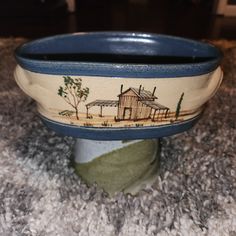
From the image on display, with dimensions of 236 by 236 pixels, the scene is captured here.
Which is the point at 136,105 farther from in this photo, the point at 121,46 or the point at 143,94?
the point at 121,46

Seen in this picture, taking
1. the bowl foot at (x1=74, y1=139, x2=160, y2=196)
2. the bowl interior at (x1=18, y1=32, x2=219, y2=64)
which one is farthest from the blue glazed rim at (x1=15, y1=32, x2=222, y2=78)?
the bowl foot at (x1=74, y1=139, x2=160, y2=196)

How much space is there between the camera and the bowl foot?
1.42ft

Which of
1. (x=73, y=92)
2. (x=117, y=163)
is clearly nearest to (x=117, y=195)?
(x=117, y=163)

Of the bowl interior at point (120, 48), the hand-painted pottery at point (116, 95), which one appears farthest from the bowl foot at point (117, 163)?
the bowl interior at point (120, 48)

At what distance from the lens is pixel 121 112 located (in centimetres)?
38

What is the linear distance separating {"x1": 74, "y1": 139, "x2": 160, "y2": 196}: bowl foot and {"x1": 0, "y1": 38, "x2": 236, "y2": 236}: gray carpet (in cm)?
1

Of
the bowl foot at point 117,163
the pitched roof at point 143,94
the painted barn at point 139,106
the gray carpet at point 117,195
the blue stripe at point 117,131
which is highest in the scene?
the pitched roof at point 143,94

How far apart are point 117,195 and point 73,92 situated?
138 millimetres

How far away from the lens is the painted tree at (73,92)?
362 millimetres

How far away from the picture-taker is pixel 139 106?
373 millimetres

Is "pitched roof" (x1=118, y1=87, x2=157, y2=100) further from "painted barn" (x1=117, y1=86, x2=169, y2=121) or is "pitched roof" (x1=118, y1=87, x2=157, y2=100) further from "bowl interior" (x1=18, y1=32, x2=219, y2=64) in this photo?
"bowl interior" (x1=18, y1=32, x2=219, y2=64)

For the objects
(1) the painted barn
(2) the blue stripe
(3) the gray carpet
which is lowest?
(3) the gray carpet

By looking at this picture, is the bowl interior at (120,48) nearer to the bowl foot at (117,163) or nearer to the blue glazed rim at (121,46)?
the blue glazed rim at (121,46)

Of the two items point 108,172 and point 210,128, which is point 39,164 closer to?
point 108,172
